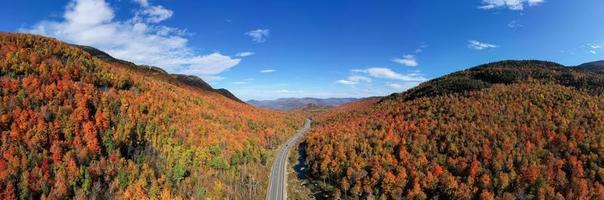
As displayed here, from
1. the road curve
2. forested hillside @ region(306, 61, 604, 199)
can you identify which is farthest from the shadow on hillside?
the road curve

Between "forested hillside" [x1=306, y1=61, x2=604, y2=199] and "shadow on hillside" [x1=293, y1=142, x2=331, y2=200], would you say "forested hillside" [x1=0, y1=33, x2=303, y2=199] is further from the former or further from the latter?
"forested hillside" [x1=306, y1=61, x2=604, y2=199]

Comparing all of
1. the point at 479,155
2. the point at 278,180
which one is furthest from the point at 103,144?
the point at 479,155

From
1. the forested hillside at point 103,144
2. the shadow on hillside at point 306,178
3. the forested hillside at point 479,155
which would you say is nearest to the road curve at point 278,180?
the forested hillside at point 103,144

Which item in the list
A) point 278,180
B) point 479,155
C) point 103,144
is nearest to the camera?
point 278,180

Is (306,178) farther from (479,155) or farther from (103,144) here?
(103,144)

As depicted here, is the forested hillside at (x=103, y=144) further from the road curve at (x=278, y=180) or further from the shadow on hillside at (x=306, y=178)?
the shadow on hillside at (x=306, y=178)

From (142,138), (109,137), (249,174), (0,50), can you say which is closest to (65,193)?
(109,137)
